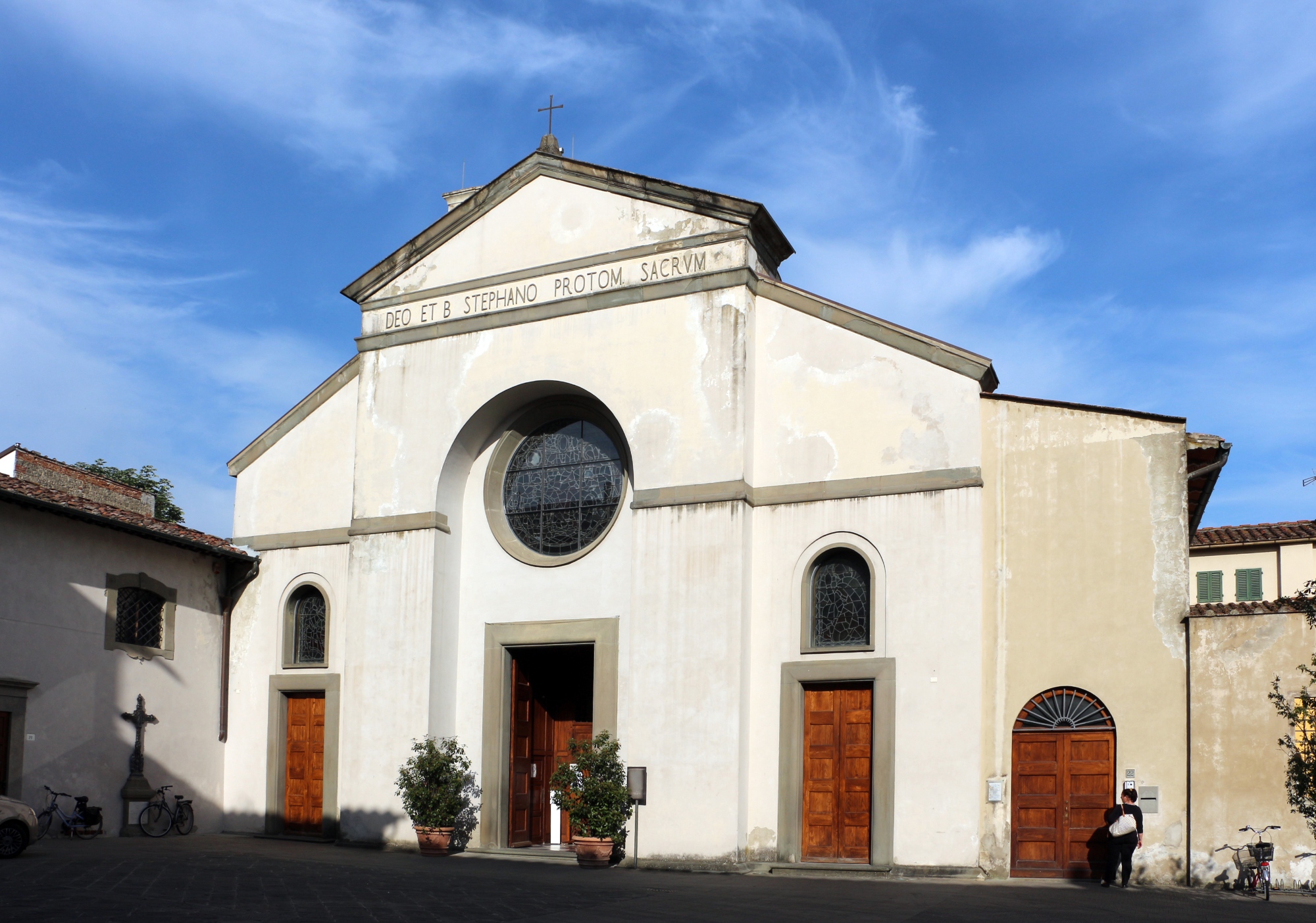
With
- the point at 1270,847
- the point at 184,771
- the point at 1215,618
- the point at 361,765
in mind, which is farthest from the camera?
the point at 184,771

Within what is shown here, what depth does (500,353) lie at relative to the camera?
61.5 feet

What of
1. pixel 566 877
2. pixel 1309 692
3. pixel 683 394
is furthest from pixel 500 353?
pixel 1309 692

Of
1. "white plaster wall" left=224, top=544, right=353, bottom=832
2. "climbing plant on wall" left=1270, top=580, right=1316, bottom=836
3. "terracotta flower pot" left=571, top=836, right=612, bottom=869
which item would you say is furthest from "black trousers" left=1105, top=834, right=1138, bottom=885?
"white plaster wall" left=224, top=544, right=353, bottom=832

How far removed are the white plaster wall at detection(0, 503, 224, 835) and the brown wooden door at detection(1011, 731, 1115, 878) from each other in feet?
41.2

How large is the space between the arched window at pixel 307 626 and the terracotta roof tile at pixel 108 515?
1.22 m

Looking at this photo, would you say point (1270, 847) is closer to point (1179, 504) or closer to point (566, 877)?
point (1179, 504)

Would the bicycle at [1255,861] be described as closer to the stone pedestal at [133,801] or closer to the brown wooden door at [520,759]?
the brown wooden door at [520,759]

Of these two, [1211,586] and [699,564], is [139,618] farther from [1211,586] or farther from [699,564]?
[1211,586]

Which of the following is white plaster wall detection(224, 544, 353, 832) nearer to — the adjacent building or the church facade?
the church facade

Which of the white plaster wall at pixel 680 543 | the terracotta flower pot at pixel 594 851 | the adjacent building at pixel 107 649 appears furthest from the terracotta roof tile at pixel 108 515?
the terracotta flower pot at pixel 594 851

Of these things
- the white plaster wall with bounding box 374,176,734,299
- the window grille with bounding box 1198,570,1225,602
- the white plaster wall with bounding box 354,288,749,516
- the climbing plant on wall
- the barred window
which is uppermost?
the white plaster wall with bounding box 374,176,734,299

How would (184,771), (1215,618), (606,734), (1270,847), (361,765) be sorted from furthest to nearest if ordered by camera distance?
(184,771), (361,765), (606,734), (1215,618), (1270,847)

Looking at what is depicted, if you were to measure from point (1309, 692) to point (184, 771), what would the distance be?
15855mm

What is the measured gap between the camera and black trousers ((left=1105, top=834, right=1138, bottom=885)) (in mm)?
14031
